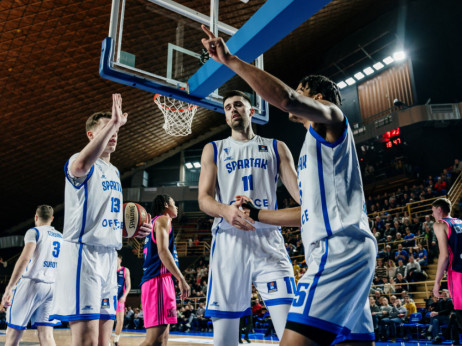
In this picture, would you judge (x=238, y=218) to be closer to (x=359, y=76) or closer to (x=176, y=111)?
(x=176, y=111)

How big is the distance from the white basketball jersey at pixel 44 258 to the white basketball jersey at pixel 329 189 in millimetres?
3859

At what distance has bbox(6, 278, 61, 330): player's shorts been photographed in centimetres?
436

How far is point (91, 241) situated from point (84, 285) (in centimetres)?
32

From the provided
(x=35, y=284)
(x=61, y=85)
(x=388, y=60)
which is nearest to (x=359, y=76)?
(x=388, y=60)

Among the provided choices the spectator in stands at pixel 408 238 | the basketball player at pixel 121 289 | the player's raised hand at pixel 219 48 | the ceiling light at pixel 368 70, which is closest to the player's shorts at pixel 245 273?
the player's raised hand at pixel 219 48

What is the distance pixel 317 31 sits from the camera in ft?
60.6

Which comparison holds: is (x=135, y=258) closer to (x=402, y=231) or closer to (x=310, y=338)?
(x=402, y=231)

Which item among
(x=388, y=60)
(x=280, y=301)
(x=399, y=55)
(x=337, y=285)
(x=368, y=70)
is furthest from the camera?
(x=368, y=70)

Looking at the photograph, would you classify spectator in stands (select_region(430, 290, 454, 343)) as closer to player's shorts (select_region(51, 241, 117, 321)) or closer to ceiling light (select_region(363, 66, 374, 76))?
player's shorts (select_region(51, 241, 117, 321))

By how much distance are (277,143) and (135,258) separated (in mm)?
20779

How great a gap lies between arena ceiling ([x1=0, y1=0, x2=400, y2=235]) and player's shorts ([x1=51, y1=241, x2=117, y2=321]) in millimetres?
4394

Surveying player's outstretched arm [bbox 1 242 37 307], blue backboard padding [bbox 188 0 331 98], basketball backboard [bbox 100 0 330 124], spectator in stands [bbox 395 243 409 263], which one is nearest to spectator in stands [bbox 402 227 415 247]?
spectator in stands [bbox 395 243 409 263]

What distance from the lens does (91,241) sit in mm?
2842

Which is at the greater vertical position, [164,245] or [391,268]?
[164,245]
